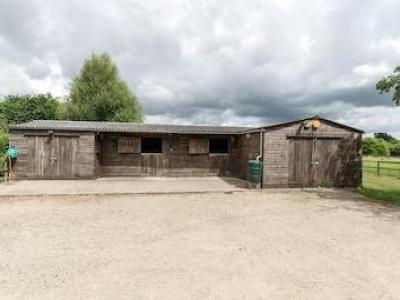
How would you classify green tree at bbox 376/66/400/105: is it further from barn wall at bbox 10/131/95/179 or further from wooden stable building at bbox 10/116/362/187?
barn wall at bbox 10/131/95/179

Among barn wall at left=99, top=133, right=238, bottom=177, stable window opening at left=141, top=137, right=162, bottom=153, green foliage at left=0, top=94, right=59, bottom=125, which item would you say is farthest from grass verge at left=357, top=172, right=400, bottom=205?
green foliage at left=0, top=94, right=59, bottom=125

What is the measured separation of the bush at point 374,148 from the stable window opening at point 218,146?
53075mm

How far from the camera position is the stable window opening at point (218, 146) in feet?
52.7

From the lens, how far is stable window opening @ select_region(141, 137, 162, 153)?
15539 millimetres

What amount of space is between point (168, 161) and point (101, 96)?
1921 centimetres

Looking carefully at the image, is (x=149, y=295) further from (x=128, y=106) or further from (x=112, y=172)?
(x=128, y=106)

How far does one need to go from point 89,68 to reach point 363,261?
33703 mm

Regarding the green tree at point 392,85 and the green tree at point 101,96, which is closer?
the green tree at point 392,85

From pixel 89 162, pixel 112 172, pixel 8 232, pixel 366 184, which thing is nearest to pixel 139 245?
pixel 8 232

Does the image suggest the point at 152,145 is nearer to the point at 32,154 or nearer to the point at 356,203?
the point at 32,154

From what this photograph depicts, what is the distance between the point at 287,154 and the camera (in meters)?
12.6

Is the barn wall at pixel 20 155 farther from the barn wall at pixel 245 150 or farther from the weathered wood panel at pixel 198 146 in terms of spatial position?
the barn wall at pixel 245 150

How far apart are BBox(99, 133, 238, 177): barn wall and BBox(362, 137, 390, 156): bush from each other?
53415mm

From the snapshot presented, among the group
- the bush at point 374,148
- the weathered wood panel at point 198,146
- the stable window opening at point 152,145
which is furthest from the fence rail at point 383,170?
the bush at point 374,148
